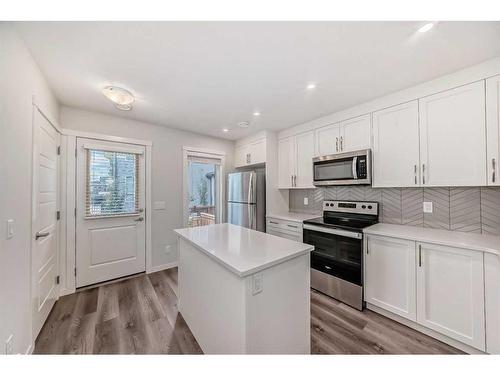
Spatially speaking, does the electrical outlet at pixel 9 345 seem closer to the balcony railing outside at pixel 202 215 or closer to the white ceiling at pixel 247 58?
the white ceiling at pixel 247 58

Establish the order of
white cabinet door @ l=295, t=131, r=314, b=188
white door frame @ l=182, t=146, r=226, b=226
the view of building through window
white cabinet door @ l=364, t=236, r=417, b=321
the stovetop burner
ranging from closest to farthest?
1. white cabinet door @ l=364, t=236, r=417, b=321
2. the stovetop burner
3. white cabinet door @ l=295, t=131, r=314, b=188
4. white door frame @ l=182, t=146, r=226, b=226
5. the view of building through window

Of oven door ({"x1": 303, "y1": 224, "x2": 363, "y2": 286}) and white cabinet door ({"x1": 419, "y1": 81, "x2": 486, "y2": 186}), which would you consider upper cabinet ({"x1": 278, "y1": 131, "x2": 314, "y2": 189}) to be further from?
white cabinet door ({"x1": 419, "y1": 81, "x2": 486, "y2": 186})

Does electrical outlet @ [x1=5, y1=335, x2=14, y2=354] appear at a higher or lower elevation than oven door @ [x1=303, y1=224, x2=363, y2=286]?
lower

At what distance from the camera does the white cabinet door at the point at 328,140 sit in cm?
270

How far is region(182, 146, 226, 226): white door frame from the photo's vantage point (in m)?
3.44

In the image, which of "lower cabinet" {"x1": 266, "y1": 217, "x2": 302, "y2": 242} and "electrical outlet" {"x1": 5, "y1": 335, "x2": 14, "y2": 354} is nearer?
"electrical outlet" {"x1": 5, "y1": 335, "x2": 14, "y2": 354}

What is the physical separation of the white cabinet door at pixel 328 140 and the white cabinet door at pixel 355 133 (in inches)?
2.8

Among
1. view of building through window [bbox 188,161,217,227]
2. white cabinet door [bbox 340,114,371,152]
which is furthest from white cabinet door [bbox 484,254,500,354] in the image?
view of building through window [bbox 188,161,217,227]

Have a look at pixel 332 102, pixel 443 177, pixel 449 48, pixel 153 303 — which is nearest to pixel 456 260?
pixel 443 177

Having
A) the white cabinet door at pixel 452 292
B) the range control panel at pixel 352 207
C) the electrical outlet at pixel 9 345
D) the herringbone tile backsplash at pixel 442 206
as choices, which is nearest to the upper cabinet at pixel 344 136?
the herringbone tile backsplash at pixel 442 206

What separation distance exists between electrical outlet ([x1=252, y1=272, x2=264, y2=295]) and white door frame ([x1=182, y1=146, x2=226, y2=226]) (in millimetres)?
2522

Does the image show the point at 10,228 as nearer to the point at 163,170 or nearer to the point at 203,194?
the point at 163,170
